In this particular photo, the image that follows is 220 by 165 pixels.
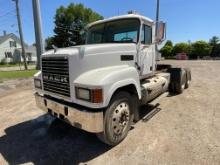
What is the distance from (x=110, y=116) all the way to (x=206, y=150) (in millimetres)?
1861

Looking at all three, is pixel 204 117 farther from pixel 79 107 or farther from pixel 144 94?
pixel 79 107

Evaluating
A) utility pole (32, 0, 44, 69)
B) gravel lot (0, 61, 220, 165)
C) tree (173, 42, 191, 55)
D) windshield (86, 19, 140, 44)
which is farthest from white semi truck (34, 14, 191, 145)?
tree (173, 42, 191, 55)

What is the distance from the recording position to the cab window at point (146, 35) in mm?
4746

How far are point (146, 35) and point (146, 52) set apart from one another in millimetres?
429

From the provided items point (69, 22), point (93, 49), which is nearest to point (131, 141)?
point (93, 49)

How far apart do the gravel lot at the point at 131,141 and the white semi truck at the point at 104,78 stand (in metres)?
0.39

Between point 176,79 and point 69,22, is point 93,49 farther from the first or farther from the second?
point 69,22

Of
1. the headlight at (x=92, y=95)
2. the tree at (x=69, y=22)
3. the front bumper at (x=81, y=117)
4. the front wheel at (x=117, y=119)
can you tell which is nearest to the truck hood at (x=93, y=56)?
the headlight at (x=92, y=95)

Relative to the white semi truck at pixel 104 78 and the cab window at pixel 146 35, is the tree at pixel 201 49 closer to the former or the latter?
the cab window at pixel 146 35

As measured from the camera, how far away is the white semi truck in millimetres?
3281

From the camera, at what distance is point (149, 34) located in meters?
5.03

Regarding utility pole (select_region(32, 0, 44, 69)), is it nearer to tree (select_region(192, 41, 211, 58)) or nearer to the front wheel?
the front wheel

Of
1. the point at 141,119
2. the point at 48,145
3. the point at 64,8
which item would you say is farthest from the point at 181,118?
the point at 64,8

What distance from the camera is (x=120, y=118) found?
3844 mm
